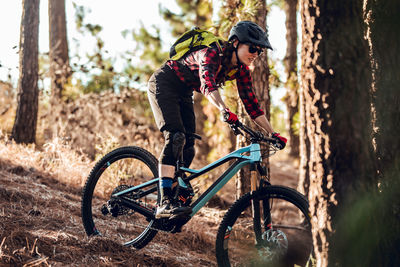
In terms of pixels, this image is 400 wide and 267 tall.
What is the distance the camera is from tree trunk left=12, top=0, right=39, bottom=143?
29.9 ft

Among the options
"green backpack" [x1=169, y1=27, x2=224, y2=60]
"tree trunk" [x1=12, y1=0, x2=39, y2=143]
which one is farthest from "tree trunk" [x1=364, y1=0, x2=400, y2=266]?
"tree trunk" [x1=12, y1=0, x2=39, y2=143]

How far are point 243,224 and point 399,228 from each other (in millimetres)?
1885

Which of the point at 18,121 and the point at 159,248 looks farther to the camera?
the point at 18,121

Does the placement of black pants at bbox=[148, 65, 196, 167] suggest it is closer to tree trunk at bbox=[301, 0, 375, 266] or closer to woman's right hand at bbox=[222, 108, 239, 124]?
woman's right hand at bbox=[222, 108, 239, 124]

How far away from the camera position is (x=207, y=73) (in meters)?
3.72

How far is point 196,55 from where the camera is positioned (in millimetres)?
3977

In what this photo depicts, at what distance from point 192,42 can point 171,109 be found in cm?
64

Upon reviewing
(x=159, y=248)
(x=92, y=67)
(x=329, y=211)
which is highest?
(x=92, y=67)

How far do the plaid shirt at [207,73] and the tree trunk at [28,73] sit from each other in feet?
19.4

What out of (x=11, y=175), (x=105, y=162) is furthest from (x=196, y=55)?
(x=11, y=175)

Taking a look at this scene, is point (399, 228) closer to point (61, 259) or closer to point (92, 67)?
point (61, 259)

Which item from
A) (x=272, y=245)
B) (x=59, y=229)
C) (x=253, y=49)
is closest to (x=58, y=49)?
(x=59, y=229)

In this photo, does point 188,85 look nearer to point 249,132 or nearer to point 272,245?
point 249,132

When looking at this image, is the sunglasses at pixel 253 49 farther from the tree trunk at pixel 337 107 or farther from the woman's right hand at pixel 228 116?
the tree trunk at pixel 337 107
